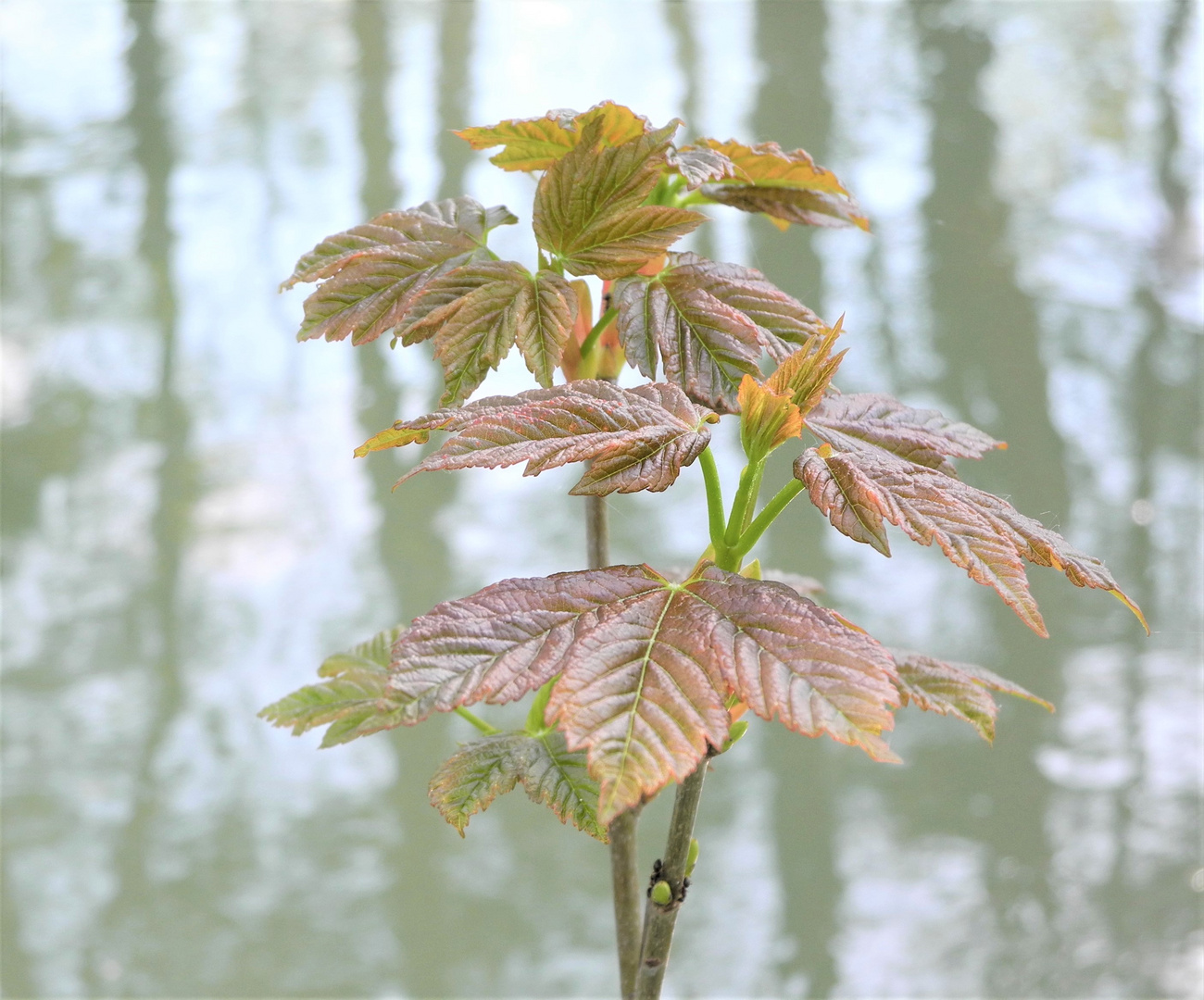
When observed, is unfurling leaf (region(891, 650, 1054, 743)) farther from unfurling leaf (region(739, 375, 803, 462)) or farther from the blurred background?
the blurred background

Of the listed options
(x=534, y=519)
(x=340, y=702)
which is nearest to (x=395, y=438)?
(x=340, y=702)

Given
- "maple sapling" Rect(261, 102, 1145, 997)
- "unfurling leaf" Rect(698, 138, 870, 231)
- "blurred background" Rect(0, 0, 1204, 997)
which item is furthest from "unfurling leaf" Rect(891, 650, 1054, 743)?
"blurred background" Rect(0, 0, 1204, 997)

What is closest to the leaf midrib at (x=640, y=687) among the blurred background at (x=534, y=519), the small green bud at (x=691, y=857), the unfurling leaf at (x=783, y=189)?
the small green bud at (x=691, y=857)

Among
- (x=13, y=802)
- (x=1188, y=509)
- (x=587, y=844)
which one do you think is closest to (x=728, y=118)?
(x=1188, y=509)

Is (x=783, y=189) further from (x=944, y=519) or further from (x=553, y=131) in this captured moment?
(x=944, y=519)

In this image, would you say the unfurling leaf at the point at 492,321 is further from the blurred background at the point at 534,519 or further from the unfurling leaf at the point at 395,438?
the blurred background at the point at 534,519
